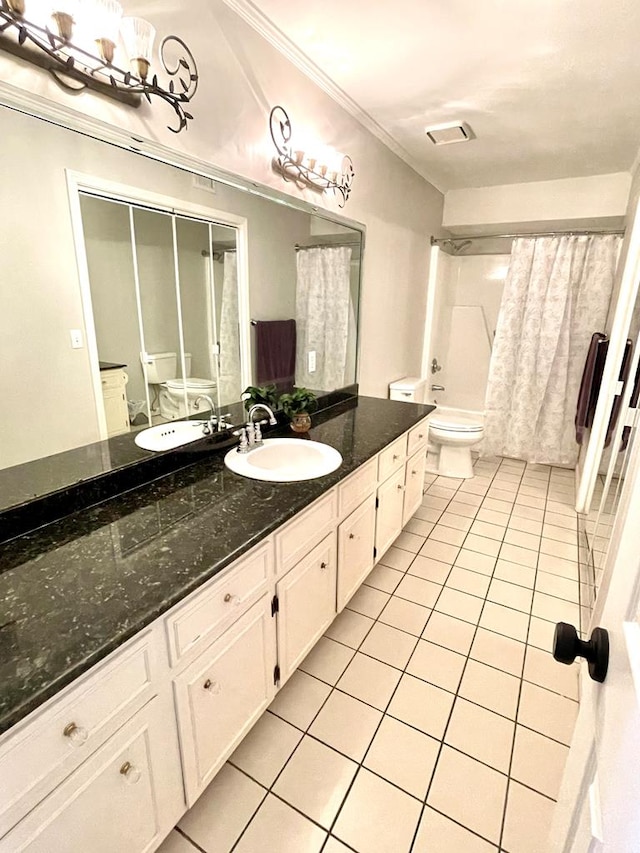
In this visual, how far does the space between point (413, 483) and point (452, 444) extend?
1.06 meters

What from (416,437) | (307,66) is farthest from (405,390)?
(307,66)

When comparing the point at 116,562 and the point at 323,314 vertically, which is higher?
the point at 323,314

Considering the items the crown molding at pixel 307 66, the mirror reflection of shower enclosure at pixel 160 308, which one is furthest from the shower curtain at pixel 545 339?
the mirror reflection of shower enclosure at pixel 160 308

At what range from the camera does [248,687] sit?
1.28 meters

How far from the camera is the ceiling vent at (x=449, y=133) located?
7.93 feet

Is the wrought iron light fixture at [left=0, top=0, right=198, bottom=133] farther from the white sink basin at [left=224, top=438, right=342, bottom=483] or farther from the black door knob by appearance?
the black door knob

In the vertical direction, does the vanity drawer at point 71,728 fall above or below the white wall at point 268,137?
below

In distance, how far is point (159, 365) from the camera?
1.53 meters

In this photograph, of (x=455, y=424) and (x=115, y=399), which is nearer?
(x=115, y=399)

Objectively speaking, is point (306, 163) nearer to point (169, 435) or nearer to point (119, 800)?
point (169, 435)

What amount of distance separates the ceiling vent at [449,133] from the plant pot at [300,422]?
1.90 meters

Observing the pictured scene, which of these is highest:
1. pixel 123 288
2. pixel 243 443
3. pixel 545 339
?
pixel 123 288

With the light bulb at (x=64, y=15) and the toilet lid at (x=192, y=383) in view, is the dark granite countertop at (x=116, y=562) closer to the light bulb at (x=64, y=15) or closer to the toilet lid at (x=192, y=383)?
the toilet lid at (x=192, y=383)

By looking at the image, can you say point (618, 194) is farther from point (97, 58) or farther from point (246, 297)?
point (97, 58)
